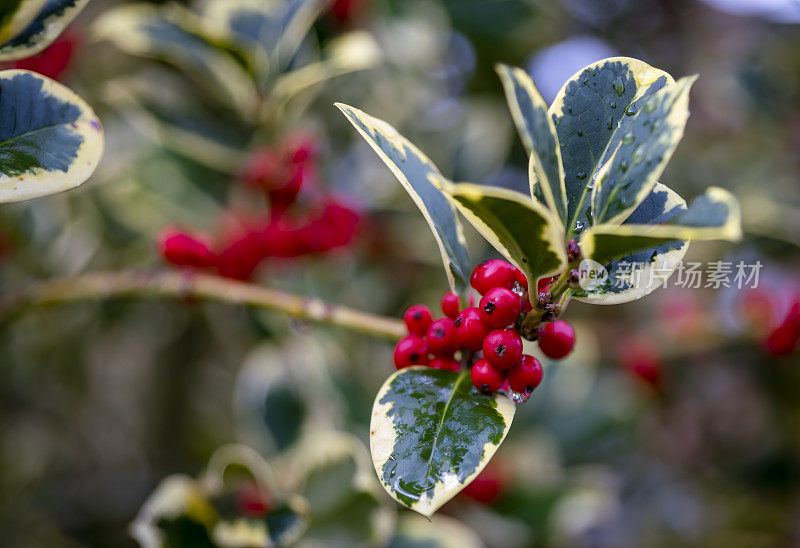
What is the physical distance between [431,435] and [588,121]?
358 millimetres

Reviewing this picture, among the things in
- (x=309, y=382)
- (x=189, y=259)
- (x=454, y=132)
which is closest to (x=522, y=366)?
(x=189, y=259)

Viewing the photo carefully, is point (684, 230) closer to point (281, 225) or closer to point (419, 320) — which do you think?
point (419, 320)

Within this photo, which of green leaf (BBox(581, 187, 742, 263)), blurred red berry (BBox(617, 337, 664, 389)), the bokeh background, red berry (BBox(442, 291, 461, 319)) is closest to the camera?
green leaf (BBox(581, 187, 742, 263))

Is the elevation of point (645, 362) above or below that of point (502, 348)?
below

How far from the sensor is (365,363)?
171cm

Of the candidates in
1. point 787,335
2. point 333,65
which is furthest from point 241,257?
point 787,335

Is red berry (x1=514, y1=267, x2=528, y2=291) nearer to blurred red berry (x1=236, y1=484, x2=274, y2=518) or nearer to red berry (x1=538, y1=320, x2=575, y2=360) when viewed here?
red berry (x1=538, y1=320, x2=575, y2=360)

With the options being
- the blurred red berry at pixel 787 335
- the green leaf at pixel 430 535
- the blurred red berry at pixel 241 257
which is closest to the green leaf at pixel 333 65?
the blurred red berry at pixel 241 257

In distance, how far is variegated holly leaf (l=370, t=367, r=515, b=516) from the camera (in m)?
0.56

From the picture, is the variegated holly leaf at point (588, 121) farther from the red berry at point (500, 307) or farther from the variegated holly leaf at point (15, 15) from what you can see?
the variegated holly leaf at point (15, 15)

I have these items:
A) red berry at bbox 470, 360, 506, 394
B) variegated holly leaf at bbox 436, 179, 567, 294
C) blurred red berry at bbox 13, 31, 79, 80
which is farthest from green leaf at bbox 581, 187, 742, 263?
blurred red berry at bbox 13, 31, 79, 80

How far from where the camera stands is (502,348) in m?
0.60

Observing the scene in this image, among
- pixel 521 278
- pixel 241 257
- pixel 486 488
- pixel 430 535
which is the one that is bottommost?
pixel 486 488

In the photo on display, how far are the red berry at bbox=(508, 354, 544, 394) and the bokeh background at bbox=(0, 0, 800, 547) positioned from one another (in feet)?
1.84
